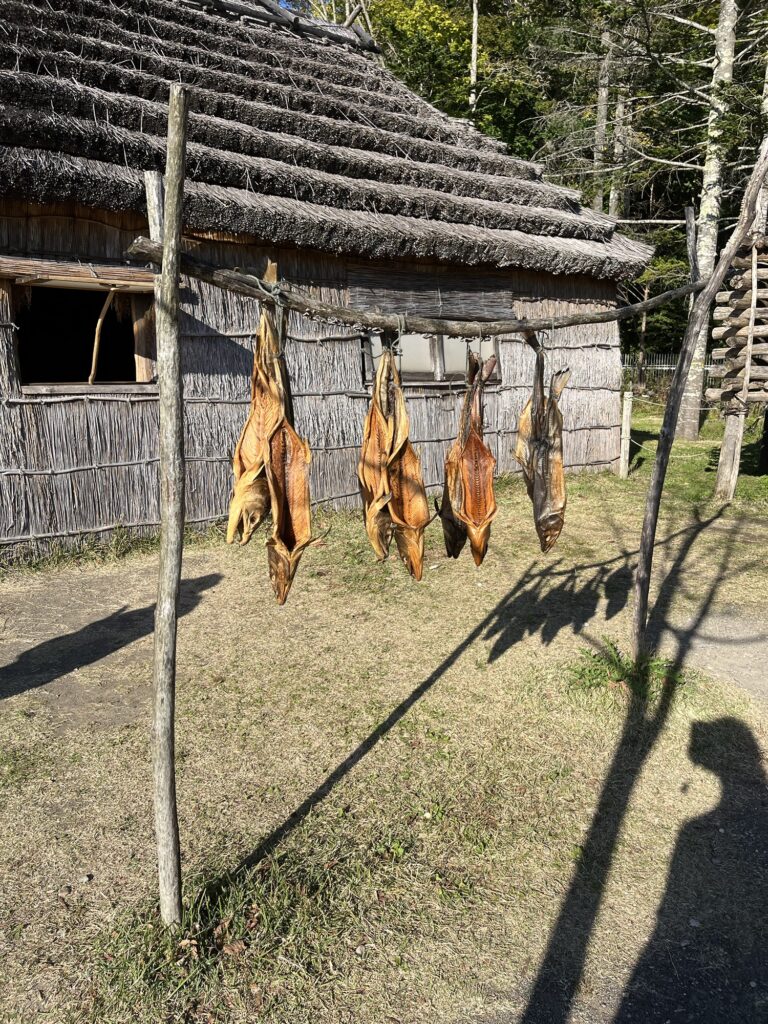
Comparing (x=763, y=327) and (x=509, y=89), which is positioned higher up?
(x=509, y=89)

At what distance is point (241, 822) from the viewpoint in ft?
10.5

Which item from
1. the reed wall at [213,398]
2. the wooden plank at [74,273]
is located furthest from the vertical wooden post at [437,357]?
the wooden plank at [74,273]

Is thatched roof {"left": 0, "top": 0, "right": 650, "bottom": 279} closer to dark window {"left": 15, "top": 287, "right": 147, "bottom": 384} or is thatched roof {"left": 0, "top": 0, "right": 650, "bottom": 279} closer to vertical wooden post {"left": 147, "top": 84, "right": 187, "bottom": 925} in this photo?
dark window {"left": 15, "top": 287, "right": 147, "bottom": 384}

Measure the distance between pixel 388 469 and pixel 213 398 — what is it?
486 centimetres

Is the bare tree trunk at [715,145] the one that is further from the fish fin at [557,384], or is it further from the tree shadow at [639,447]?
the fish fin at [557,384]

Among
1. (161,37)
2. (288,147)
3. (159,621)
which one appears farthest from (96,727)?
(161,37)

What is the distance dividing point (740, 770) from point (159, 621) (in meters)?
2.94

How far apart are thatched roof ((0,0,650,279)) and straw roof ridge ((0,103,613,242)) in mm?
15

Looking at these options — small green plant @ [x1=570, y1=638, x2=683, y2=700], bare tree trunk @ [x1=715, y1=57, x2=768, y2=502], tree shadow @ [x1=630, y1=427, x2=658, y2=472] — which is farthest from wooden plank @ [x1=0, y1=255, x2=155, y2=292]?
tree shadow @ [x1=630, y1=427, x2=658, y2=472]

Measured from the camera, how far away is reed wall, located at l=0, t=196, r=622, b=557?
21.0 feet

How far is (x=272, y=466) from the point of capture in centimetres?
265

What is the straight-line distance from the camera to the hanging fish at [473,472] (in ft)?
10.6

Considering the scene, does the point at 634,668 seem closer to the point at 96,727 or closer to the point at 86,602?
the point at 96,727

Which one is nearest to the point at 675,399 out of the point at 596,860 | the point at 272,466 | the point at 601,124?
the point at 596,860
